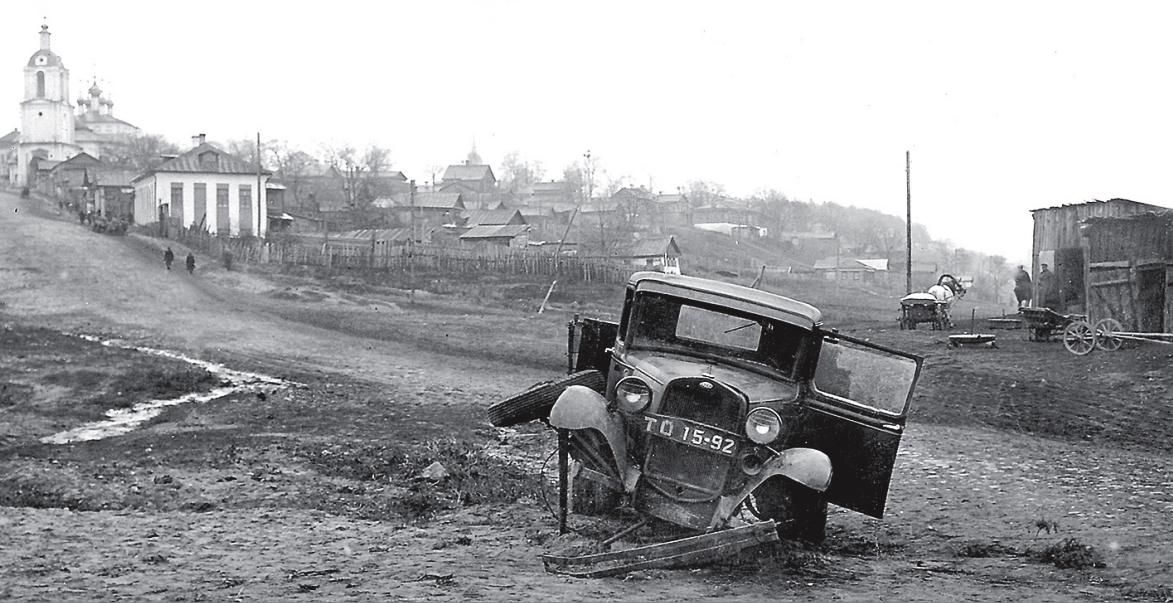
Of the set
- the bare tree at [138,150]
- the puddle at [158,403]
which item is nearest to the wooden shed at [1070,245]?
the puddle at [158,403]

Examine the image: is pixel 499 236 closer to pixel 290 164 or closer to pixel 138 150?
pixel 290 164

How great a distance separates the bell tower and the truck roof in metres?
61.4

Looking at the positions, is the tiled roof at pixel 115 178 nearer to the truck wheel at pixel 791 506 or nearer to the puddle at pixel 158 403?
the puddle at pixel 158 403

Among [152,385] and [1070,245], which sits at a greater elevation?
[1070,245]

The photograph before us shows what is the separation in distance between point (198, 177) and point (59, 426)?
51.2m

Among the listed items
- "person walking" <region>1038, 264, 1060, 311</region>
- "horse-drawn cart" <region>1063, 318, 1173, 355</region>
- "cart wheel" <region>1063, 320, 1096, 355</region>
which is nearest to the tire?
"horse-drawn cart" <region>1063, 318, 1173, 355</region>

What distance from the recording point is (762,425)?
7680 millimetres

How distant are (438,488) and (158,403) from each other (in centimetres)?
818

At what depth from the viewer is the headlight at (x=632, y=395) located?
7.93 metres

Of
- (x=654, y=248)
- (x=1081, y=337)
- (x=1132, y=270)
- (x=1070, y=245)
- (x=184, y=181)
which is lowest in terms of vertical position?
(x=1081, y=337)

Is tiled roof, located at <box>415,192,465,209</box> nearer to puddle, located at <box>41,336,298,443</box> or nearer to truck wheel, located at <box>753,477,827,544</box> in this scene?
puddle, located at <box>41,336,298,443</box>

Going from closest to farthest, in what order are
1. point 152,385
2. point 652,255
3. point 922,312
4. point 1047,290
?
point 152,385 → point 1047,290 → point 922,312 → point 652,255

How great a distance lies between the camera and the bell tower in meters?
71.0

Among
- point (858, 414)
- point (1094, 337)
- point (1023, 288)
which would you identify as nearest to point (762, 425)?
point (858, 414)
